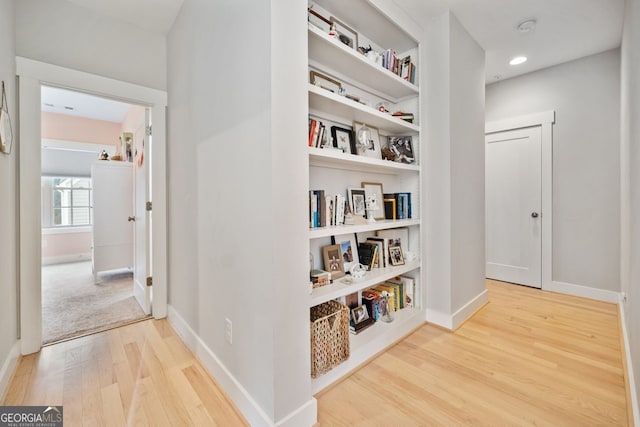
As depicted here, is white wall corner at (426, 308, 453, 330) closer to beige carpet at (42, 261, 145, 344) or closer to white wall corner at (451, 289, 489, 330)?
white wall corner at (451, 289, 489, 330)

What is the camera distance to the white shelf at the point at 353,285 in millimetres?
1543

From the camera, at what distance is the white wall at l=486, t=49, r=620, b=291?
2764 mm

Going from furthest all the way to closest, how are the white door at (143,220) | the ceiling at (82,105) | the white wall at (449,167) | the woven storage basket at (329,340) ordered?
the ceiling at (82,105)
the white door at (143,220)
the white wall at (449,167)
the woven storage basket at (329,340)

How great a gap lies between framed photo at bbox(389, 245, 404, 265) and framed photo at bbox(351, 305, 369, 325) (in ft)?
1.47

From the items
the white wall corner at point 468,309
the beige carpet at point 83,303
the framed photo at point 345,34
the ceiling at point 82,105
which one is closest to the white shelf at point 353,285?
the white wall corner at point 468,309

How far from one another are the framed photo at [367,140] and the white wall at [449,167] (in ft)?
1.47

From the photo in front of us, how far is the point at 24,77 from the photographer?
1.81 metres

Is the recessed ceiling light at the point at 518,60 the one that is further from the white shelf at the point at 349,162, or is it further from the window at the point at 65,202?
the window at the point at 65,202

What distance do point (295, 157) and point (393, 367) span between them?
1394 mm

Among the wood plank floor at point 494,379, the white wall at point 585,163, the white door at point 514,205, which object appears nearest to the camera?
the wood plank floor at point 494,379

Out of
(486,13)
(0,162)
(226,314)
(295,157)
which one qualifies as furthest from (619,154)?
(0,162)

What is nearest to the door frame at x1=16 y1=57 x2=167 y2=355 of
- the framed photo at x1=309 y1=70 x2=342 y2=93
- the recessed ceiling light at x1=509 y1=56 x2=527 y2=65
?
the framed photo at x1=309 y1=70 x2=342 y2=93

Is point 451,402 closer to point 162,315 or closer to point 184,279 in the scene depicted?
point 184,279

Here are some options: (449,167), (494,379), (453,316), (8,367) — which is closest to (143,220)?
(8,367)
